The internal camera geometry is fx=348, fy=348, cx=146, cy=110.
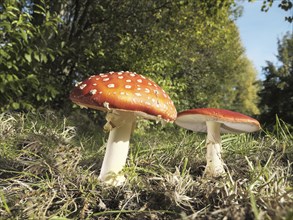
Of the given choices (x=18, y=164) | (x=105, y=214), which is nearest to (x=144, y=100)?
(x=105, y=214)

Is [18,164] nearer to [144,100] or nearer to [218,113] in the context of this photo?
[144,100]

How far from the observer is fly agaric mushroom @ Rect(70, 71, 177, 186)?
1939mm

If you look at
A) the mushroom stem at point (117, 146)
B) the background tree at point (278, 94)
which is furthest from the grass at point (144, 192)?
the background tree at point (278, 94)

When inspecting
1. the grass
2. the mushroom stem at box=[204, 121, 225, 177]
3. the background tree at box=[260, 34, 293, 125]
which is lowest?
the grass

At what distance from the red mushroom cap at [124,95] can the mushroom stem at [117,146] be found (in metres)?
0.23

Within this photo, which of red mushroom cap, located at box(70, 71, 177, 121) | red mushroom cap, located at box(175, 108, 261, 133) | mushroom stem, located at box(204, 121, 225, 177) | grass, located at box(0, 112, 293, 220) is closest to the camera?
grass, located at box(0, 112, 293, 220)

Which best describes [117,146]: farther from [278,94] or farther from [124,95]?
[278,94]

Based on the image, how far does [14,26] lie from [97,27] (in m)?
3.06

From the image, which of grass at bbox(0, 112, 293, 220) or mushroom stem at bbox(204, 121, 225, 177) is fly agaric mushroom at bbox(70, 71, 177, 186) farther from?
mushroom stem at bbox(204, 121, 225, 177)

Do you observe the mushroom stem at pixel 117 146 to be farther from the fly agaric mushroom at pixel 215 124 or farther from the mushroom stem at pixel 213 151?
the mushroom stem at pixel 213 151

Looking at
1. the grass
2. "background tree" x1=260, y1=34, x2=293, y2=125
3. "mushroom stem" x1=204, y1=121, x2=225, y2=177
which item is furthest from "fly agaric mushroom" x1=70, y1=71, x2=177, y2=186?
"background tree" x1=260, y1=34, x2=293, y2=125

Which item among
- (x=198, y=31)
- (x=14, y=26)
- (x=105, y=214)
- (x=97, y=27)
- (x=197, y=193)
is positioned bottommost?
(x=105, y=214)

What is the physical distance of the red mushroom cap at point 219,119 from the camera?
2.15 m

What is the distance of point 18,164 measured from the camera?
8.40ft
